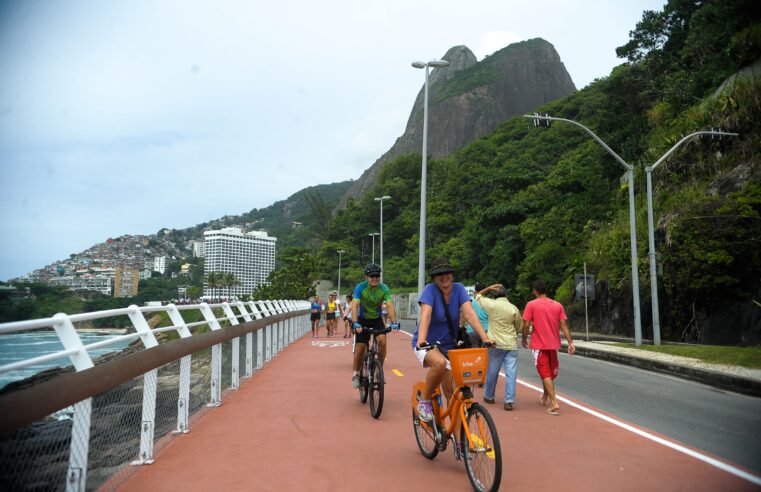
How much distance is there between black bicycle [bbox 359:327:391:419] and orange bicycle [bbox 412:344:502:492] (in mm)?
2320

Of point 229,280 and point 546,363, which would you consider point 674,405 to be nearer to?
point 546,363

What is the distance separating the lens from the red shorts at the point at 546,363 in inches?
350

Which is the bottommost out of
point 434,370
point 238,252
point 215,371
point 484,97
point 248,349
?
point 215,371

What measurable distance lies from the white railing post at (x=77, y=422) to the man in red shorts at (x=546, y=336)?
5.87 meters

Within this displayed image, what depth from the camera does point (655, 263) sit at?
21328mm

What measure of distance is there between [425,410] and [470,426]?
2.98 feet

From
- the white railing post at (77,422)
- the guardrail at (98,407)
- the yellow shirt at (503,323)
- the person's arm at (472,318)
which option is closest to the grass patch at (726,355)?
the yellow shirt at (503,323)

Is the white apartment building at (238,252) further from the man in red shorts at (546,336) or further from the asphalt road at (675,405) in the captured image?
the man in red shorts at (546,336)

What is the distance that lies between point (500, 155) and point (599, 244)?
1818 inches

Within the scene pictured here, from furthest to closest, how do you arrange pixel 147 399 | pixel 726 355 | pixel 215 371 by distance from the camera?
pixel 726 355, pixel 215 371, pixel 147 399

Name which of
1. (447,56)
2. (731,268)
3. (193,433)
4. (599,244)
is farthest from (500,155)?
(447,56)

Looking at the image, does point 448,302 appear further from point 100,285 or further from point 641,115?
point 641,115

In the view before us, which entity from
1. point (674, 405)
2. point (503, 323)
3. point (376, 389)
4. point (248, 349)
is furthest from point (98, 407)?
point (674, 405)

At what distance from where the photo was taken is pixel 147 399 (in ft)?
20.0
